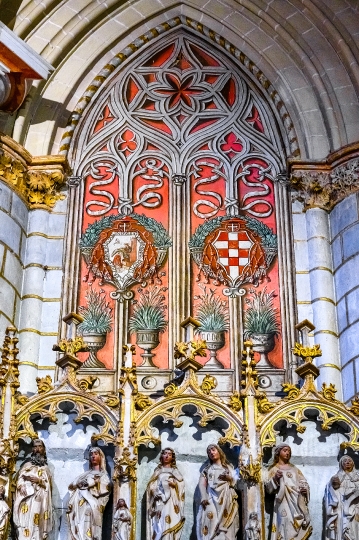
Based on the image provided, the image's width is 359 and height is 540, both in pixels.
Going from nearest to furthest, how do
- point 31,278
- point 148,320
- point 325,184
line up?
point 148,320, point 31,278, point 325,184

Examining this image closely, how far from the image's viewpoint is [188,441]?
1248cm

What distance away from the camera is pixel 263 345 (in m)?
15.4

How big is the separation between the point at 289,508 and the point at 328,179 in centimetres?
590

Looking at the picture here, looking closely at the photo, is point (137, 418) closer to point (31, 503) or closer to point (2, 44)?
point (31, 503)

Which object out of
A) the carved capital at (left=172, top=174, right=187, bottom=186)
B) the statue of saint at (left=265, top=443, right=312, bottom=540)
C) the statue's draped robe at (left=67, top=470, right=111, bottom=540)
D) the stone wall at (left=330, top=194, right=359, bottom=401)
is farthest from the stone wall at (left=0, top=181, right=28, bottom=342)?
the statue of saint at (left=265, top=443, right=312, bottom=540)

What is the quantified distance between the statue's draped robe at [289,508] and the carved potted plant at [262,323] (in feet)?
11.3

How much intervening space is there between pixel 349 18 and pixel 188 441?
743 centimetres

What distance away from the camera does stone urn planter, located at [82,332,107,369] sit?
15359 mm

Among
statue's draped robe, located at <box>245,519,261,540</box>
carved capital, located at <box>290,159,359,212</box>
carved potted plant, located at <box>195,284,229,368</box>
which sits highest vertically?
carved capital, located at <box>290,159,359,212</box>

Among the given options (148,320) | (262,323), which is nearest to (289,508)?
(262,323)

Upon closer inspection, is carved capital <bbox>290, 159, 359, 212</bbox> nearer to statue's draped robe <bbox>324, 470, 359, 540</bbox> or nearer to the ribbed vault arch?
the ribbed vault arch

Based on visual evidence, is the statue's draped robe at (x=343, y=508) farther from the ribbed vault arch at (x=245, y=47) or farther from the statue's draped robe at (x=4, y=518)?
the ribbed vault arch at (x=245, y=47)

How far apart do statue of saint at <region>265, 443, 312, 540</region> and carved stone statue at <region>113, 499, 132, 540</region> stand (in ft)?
4.84

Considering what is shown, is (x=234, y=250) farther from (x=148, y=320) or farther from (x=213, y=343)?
(x=148, y=320)
